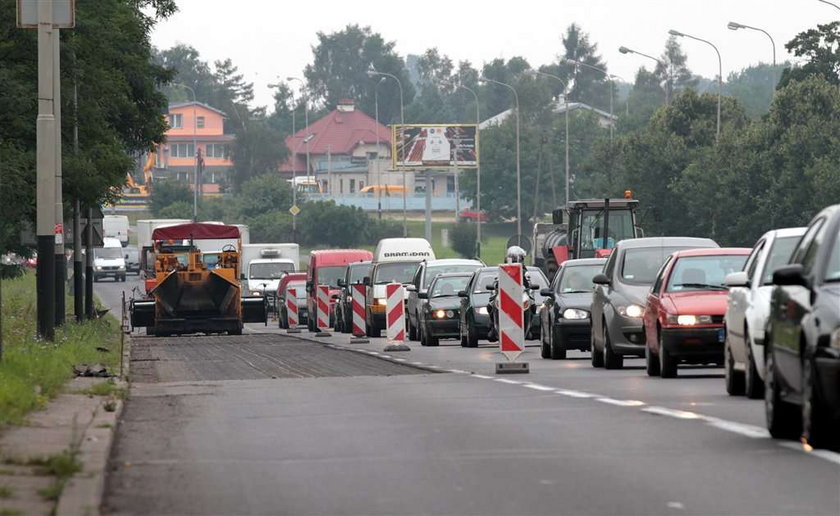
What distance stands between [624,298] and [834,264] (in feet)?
40.3

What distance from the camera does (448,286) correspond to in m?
39.6

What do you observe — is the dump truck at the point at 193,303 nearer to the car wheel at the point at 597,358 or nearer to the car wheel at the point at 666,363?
the car wheel at the point at 597,358

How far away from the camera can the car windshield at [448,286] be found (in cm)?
3925

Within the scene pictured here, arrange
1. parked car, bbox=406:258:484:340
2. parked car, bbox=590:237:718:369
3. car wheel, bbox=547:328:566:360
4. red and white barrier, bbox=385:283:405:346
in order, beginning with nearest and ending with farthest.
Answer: parked car, bbox=590:237:718:369 < car wheel, bbox=547:328:566:360 < red and white barrier, bbox=385:283:405:346 < parked car, bbox=406:258:484:340

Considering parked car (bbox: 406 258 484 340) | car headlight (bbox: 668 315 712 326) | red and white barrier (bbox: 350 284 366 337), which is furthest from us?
red and white barrier (bbox: 350 284 366 337)

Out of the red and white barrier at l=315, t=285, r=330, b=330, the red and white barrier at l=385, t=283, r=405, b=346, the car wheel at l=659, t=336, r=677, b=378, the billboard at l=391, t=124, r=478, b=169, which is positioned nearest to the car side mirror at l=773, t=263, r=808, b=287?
the car wheel at l=659, t=336, r=677, b=378

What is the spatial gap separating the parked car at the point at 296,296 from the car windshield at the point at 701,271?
37.2m

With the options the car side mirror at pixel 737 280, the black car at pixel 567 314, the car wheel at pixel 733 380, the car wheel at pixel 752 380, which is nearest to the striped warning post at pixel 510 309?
the black car at pixel 567 314

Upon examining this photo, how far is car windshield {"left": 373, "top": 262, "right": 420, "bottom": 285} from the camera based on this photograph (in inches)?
1869

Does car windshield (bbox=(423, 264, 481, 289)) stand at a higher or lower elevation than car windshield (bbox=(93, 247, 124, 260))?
lower

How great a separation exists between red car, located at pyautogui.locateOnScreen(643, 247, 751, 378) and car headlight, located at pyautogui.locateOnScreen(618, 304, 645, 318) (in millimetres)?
927

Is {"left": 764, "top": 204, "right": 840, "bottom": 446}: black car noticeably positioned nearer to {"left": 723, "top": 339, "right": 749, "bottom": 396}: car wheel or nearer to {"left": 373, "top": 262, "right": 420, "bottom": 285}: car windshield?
{"left": 723, "top": 339, "right": 749, "bottom": 396}: car wheel

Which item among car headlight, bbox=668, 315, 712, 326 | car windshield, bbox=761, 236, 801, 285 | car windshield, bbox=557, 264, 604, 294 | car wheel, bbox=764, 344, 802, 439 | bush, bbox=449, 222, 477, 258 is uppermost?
bush, bbox=449, 222, 477, 258

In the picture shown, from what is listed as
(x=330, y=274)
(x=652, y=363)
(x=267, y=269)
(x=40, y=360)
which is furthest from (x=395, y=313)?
(x=267, y=269)
